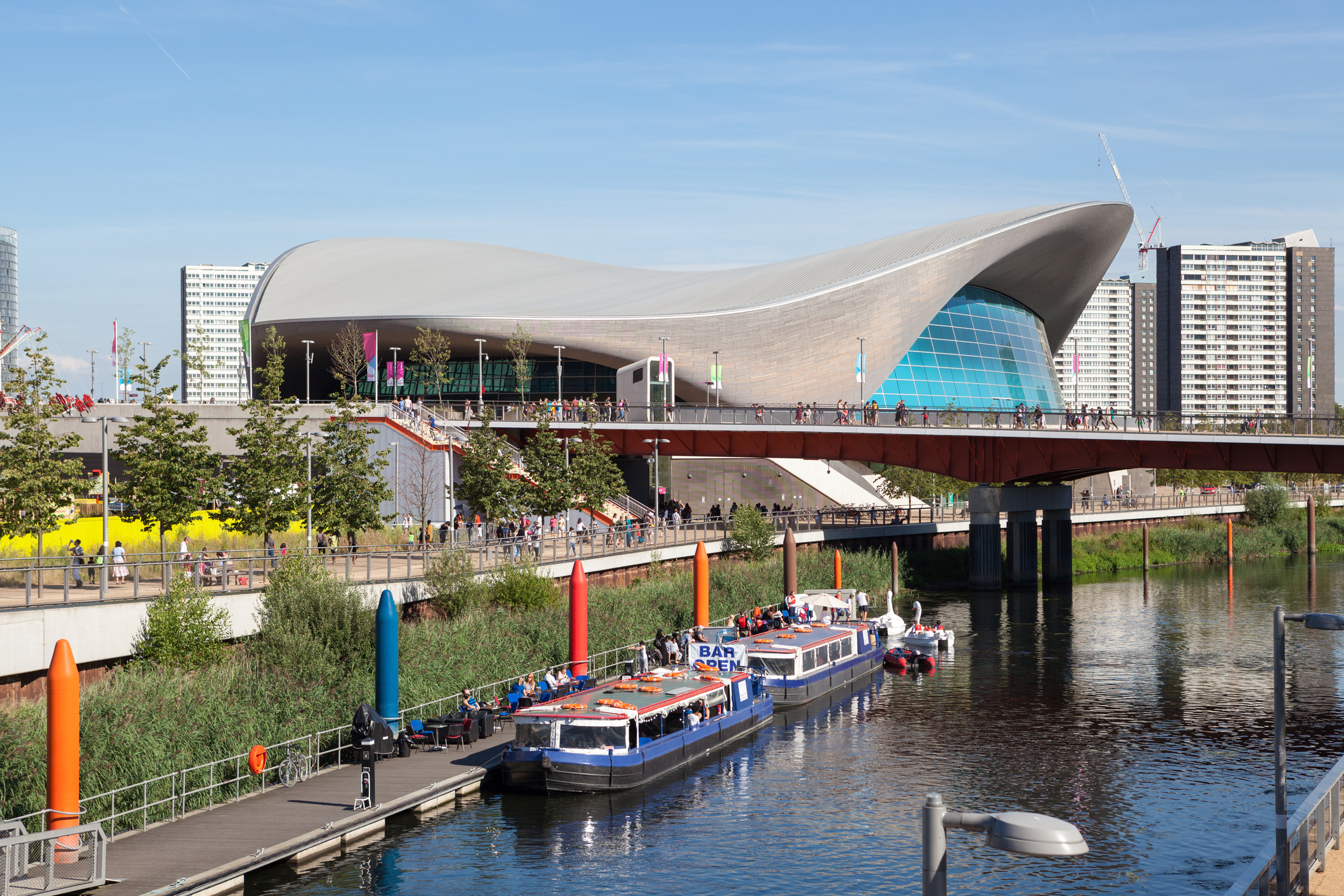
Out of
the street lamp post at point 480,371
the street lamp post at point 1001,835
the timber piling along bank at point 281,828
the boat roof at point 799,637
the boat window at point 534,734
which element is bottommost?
the timber piling along bank at point 281,828

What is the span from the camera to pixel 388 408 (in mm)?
68000

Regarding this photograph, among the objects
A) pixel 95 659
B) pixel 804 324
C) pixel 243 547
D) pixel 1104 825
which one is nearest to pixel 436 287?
pixel 804 324

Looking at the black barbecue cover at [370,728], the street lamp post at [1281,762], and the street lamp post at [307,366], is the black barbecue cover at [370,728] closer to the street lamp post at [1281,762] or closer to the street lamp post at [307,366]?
the street lamp post at [1281,762]

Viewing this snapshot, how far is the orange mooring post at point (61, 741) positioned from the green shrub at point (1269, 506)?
94496mm

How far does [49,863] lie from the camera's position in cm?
2084

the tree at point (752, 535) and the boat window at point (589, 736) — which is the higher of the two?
the tree at point (752, 535)

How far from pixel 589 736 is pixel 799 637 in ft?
51.9

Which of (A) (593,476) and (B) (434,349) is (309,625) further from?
(B) (434,349)

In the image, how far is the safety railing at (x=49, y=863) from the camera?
2050cm

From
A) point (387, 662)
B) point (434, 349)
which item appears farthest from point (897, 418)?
point (387, 662)

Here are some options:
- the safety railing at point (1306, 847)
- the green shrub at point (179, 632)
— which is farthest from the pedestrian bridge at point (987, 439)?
the safety railing at point (1306, 847)

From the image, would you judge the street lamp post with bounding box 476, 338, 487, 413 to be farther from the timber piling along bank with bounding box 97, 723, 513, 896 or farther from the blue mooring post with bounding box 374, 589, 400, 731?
the timber piling along bank with bounding box 97, 723, 513, 896

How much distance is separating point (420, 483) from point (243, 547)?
18306 millimetres

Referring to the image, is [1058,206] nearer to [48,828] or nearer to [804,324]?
[804,324]
